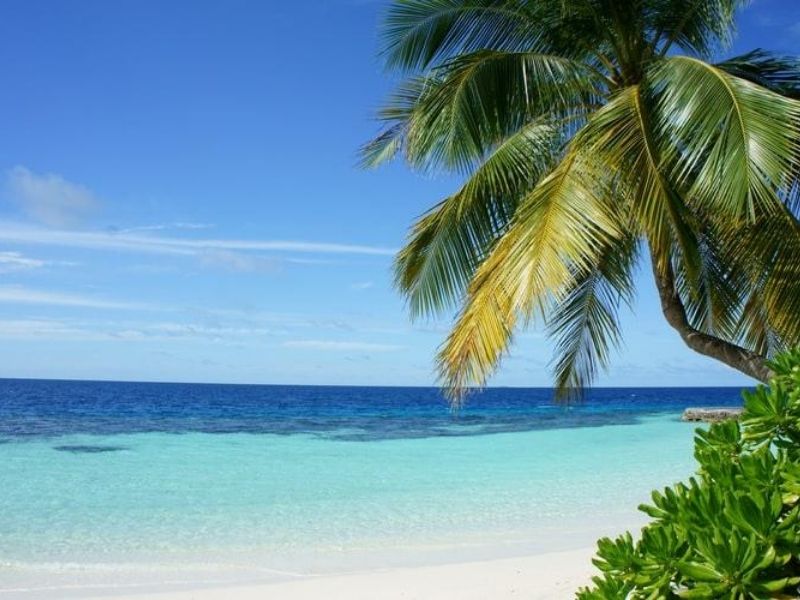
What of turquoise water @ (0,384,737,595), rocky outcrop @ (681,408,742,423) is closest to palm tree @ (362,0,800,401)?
turquoise water @ (0,384,737,595)

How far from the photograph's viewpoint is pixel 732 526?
63.2 inches

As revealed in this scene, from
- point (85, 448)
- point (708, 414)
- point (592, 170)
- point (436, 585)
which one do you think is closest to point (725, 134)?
point (592, 170)

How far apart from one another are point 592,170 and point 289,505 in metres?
6.88

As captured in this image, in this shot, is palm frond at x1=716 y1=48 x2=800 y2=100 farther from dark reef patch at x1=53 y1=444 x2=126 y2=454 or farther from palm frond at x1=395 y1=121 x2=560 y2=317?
dark reef patch at x1=53 y1=444 x2=126 y2=454

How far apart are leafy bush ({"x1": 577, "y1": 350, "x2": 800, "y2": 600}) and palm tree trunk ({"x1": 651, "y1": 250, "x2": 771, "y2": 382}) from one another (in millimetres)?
4101

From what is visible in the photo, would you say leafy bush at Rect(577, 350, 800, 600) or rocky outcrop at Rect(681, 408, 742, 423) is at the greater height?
leafy bush at Rect(577, 350, 800, 600)

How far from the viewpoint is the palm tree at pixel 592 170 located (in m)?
5.39

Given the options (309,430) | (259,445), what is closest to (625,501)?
(259,445)

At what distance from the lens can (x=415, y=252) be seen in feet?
24.6

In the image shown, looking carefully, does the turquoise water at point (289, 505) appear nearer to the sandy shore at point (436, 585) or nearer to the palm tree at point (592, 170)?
the sandy shore at point (436, 585)

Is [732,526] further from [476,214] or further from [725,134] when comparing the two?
[476,214]

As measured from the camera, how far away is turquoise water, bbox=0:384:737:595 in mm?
7781

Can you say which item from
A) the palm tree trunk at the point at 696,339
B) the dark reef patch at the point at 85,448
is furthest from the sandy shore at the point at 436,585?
the dark reef patch at the point at 85,448

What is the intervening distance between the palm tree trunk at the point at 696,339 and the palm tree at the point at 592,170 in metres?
0.01
